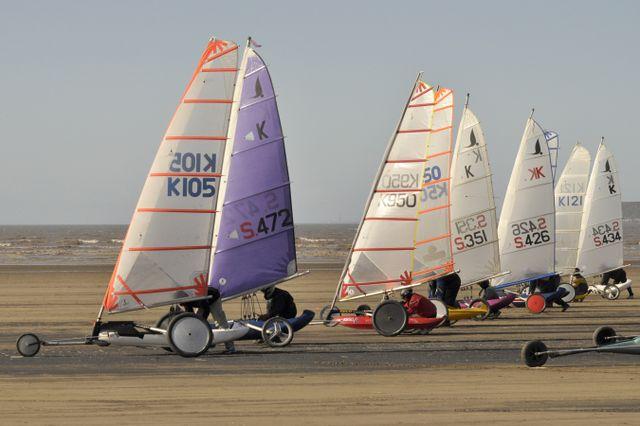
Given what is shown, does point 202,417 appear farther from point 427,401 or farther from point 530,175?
point 530,175

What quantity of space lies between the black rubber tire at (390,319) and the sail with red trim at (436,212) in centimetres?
323

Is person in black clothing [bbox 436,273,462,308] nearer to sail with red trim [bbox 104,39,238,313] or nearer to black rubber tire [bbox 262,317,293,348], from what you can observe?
black rubber tire [bbox 262,317,293,348]

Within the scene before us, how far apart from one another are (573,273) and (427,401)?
23.6m

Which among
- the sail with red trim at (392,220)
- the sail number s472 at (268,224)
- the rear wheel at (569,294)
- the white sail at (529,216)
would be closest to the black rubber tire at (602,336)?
the sail number s472 at (268,224)

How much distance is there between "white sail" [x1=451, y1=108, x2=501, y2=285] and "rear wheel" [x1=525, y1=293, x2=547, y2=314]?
106 cm

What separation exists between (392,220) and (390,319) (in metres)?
2.49

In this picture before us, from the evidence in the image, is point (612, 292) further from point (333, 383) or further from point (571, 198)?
point (333, 383)

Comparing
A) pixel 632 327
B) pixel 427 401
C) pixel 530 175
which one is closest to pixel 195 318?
pixel 427 401

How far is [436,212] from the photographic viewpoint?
2625cm

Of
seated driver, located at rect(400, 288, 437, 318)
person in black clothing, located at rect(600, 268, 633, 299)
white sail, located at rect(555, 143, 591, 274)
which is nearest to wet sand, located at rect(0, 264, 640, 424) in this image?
seated driver, located at rect(400, 288, 437, 318)

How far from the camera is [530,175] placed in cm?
3238

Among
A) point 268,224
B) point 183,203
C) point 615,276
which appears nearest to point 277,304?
point 268,224

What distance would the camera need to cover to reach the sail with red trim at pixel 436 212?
25781mm

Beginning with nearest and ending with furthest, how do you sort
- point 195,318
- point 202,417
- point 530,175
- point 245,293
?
point 202,417
point 195,318
point 245,293
point 530,175
